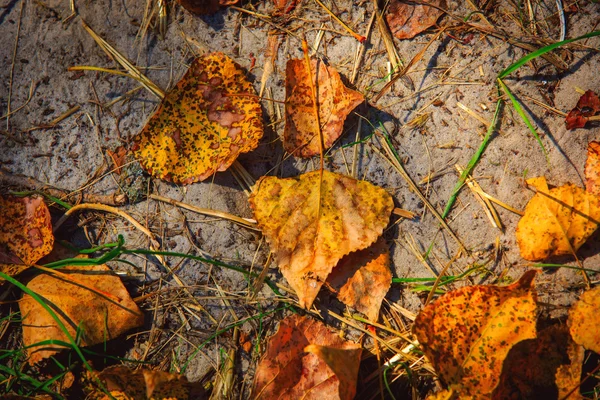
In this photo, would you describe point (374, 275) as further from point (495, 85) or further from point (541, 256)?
point (495, 85)

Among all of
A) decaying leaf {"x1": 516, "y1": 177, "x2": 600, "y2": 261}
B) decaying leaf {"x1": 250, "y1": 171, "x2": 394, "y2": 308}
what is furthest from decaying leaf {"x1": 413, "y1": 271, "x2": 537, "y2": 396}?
decaying leaf {"x1": 250, "y1": 171, "x2": 394, "y2": 308}

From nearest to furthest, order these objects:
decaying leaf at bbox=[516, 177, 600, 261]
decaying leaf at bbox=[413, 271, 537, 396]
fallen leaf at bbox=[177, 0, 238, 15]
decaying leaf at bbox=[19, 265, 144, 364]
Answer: decaying leaf at bbox=[413, 271, 537, 396]
decaying leaf at bbox=[516, 177, 600, 261]
decaying leaf at bbox=[19, 265, 144, 364]
fallen leaf at bbox=[177, 0, 238, 15]

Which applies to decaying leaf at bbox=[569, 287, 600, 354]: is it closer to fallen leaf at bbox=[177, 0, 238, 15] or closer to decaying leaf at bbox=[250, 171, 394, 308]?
decaying leaf at bbox=[250, 171, 394, 308]

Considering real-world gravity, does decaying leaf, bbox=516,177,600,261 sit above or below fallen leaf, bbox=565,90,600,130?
below

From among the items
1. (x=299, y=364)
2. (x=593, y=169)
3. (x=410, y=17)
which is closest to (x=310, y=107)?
(x=410, y=17)

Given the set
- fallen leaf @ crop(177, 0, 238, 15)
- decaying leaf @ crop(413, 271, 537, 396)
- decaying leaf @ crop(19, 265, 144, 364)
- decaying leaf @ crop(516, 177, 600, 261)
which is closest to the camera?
decaying leaf @ crop(413, 271, 537, 396)
